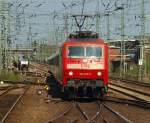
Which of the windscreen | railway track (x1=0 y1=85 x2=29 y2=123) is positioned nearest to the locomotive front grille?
the windscreen

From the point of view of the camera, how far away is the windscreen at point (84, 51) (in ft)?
70.2

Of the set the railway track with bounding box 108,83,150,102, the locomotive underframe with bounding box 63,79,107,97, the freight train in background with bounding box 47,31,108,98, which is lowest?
the railway track with bounding box 108,83,150,102

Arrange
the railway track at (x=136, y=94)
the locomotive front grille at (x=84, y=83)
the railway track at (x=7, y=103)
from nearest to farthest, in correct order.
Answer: the railway track at (x=7, y=103) < the locomotive front grille at (x=84, y=83) < the railway track at (x=136, y=94)

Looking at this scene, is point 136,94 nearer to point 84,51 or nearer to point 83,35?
point 83,35

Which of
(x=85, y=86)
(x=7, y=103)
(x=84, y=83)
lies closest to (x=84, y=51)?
(x=84, y=83)

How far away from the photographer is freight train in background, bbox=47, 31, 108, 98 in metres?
21.1

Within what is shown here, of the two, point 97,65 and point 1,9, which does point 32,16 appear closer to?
point 1,9

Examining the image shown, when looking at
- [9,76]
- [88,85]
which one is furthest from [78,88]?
[9,76]

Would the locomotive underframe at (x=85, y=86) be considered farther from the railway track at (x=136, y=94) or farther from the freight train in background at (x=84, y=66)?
the railway track at (x=136, y=94)

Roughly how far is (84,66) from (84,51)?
700 millimetres

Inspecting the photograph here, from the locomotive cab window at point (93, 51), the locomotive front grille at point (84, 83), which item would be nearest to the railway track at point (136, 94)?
the locomotive front grille at point (84, 83)

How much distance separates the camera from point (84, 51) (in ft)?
70.4

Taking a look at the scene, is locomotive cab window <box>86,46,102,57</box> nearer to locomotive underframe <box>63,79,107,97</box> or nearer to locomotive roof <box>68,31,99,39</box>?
locomotive roof <box>68,31,99,39</box>

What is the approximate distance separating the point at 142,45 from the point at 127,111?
87.4ft
